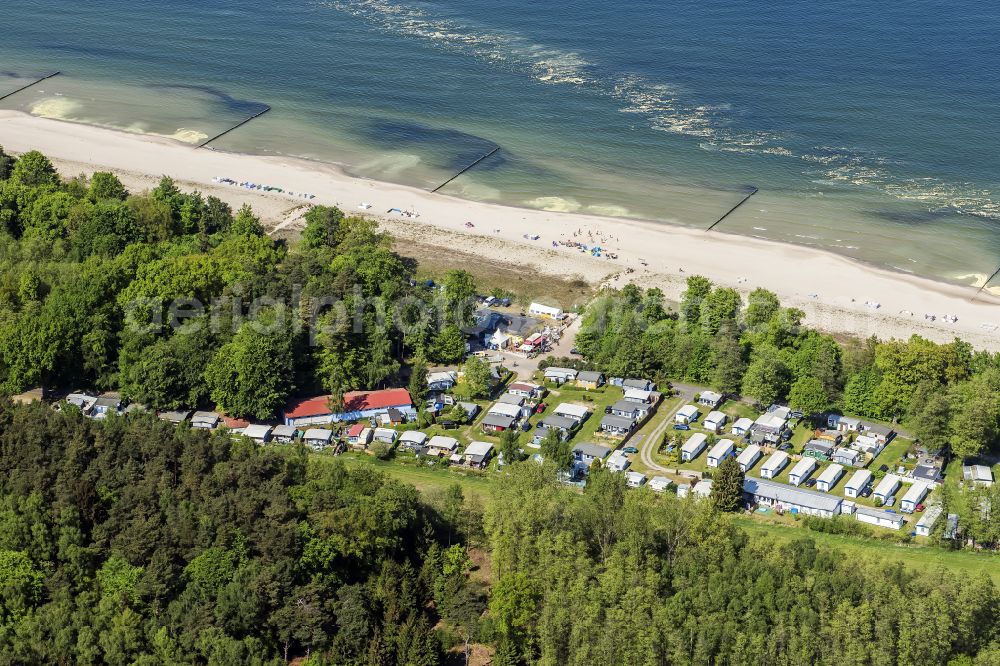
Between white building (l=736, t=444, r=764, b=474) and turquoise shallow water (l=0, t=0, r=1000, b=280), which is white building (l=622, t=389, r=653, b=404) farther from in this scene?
turquoise shallow water (l=0, t=0, r=1000, b=280)

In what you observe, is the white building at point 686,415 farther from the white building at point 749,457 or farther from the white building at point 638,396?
the white building at point 749,457

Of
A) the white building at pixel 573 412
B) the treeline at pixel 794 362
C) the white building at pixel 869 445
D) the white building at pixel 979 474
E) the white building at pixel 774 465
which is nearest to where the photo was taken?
the white building at pixel 979 474

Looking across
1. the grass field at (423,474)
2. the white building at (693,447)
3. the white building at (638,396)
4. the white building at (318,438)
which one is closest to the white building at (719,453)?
the white building at (693,447)

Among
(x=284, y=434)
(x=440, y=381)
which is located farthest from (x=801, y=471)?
(x=284, y=434)

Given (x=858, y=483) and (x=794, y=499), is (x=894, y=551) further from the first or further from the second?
(x=858, y=483)

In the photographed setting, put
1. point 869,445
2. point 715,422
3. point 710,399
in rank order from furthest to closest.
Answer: point 710,399
point 715,422
point 869,445

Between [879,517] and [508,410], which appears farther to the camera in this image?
[508,410]
